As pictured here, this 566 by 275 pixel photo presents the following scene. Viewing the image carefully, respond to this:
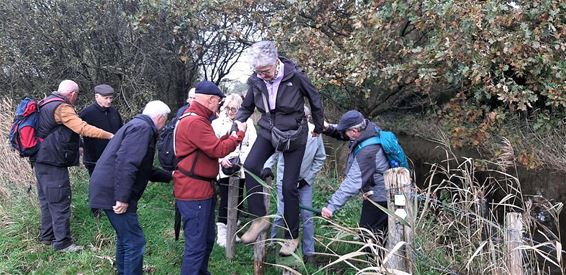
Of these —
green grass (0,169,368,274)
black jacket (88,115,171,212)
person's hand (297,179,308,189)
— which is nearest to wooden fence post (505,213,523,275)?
green grass (0,169,368,274)

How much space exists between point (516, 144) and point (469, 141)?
1.31 metres

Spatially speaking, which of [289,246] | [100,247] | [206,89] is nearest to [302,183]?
[289,246]

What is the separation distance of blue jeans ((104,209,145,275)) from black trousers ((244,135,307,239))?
3.34 ft

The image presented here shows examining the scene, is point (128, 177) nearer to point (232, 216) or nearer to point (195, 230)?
point (195, 230)

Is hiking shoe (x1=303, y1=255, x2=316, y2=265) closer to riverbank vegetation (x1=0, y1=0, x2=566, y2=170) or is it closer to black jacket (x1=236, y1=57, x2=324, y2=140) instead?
black jacket (x1=236, y1=57, x2=324, y2=140)

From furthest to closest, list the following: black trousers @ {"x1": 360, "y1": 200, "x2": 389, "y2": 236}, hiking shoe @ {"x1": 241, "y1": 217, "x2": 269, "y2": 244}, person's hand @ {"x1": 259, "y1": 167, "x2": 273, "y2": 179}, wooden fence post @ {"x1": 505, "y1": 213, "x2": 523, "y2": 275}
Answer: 1. black trousers @ {"x1": 360, "y1": 200, "x2": 389, "y2": 236}
2. person's hand @ {"x1": 259, "y1": 167, "x2": 273, "y2": 179}
3. hiking shoe @ {"x1": 241, "y1": 217, "x2": 269, "y2": 244}
4. wooden fence post @ {"x1": 505, "y1": 213, "x2": 523, "y2": 275}

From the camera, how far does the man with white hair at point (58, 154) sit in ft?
16.1

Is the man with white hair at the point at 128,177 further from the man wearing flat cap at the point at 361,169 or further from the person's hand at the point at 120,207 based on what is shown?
the man wearing flat cap at the point at 361,169

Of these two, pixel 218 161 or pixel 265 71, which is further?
pixel 218 161

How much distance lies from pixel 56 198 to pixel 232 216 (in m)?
1.97

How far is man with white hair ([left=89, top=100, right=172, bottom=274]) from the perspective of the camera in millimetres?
3785

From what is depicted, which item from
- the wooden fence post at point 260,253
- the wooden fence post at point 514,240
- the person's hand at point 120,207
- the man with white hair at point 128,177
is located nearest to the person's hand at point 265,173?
A: the wooden fence post at point 260,253

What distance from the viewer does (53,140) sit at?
4902mm

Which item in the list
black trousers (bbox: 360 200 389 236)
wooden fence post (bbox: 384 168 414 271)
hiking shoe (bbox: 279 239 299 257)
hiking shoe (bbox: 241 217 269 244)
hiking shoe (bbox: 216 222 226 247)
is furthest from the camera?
hiking shoe (bbox: 216 222 226 247)
